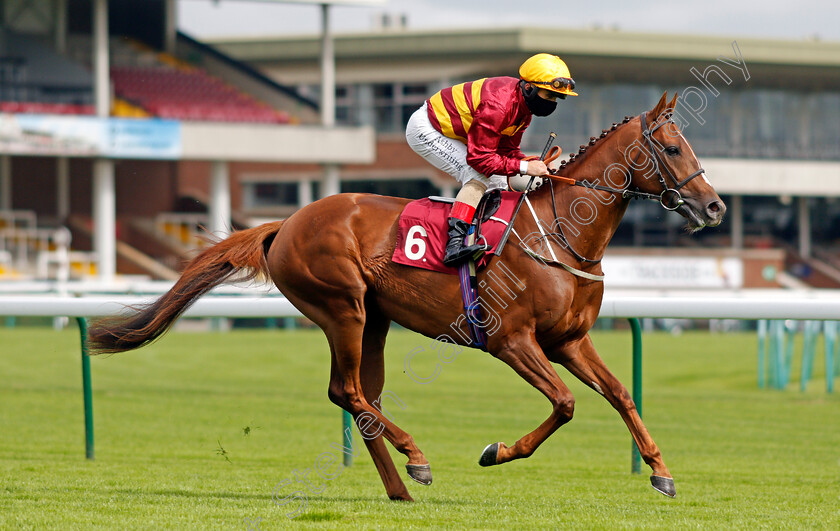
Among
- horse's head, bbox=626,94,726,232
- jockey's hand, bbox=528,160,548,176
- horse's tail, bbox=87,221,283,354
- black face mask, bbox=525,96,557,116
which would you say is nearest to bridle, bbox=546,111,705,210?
horse's head, bbox=626,94,726,232

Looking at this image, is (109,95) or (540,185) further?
(109,95)

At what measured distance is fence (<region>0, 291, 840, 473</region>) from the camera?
520cm

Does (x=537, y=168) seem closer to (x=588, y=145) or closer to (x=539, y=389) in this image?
(x=588, y=145)

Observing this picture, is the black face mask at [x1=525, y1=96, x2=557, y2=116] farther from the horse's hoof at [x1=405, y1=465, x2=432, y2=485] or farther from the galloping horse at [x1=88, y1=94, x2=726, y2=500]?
the horse's hoof at [x1=405, y1=465, x2=432, y2=485]

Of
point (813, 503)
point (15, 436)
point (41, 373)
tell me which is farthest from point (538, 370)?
point (41, 373)

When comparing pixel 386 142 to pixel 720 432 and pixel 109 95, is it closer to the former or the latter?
pixel 109 95

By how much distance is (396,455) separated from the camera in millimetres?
6625

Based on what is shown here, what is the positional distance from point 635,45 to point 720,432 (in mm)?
23269

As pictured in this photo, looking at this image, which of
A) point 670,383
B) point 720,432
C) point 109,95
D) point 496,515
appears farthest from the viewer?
point 109,95

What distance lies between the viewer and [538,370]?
4.22 meters

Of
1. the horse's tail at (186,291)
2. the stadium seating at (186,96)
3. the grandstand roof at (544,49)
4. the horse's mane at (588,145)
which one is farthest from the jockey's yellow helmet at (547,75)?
the grandstand roof at (544,49)

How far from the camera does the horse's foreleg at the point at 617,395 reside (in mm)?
4164

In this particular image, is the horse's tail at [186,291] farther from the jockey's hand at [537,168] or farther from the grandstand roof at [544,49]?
the grandstand roof at [544,49]

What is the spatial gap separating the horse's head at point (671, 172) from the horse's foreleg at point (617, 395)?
65cm
